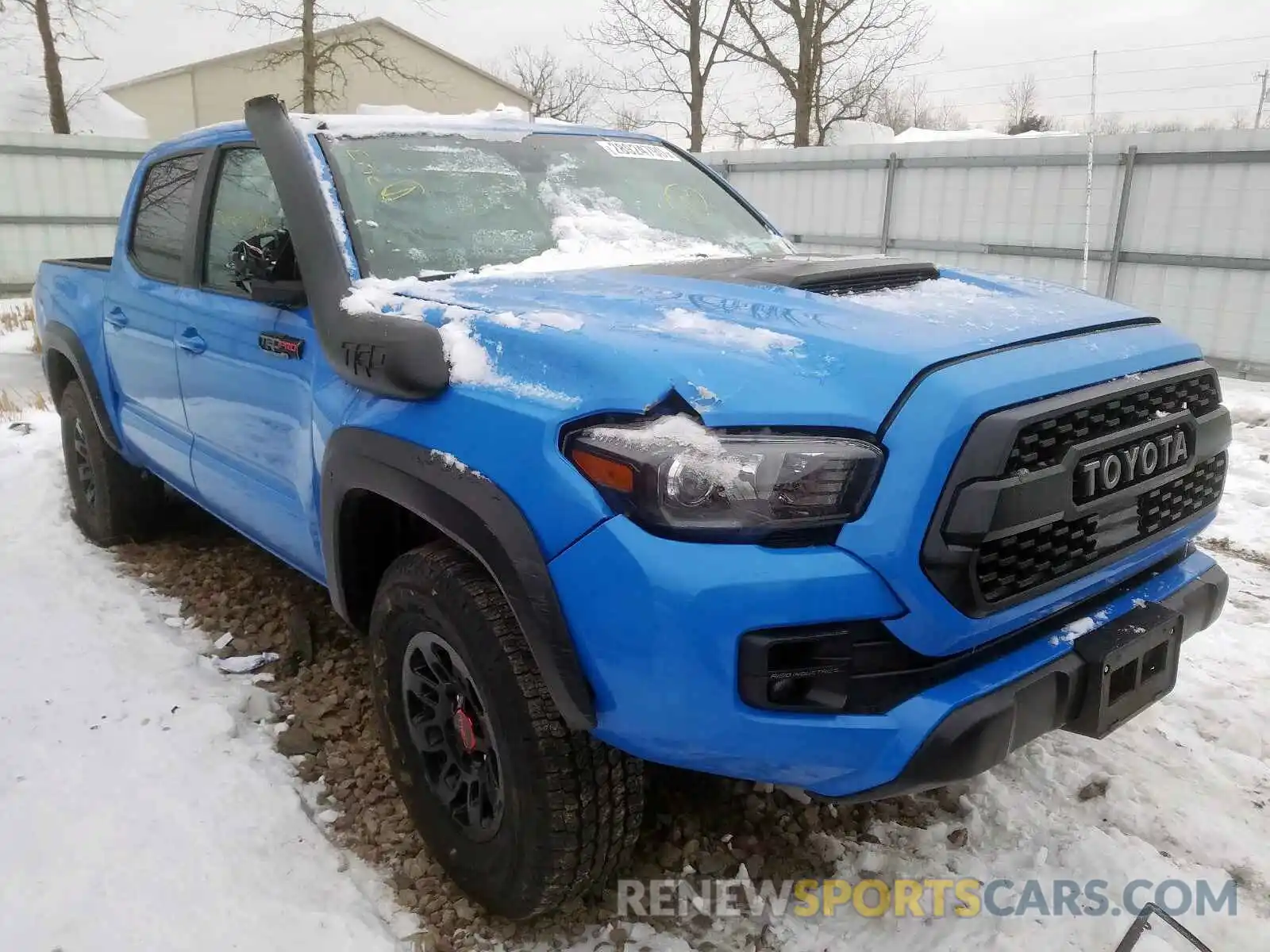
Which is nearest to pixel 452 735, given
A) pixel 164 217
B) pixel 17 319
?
pixel 164 217

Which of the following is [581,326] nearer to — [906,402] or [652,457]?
[652,457]

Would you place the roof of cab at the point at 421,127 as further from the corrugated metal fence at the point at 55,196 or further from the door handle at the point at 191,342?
the corrugated metal fence at the point at 55,196

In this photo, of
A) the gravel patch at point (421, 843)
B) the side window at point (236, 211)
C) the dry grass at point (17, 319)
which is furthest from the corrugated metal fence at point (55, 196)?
the gravel patch at point (421, 843)

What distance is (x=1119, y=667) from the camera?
1.88m

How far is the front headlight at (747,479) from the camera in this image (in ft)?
5.32

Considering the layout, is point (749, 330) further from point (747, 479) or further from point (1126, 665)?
point (1126, 665)

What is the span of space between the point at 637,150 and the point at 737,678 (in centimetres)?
242

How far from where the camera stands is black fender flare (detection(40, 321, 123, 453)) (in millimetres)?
4129

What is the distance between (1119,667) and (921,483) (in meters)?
0.68

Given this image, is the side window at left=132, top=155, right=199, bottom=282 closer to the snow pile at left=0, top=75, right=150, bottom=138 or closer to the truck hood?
the truck hood

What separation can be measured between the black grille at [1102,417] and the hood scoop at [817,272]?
63 cm

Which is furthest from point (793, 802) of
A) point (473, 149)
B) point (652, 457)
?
point (473, 149)

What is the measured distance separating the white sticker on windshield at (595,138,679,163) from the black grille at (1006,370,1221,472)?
6.53ft

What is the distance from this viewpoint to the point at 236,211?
10.5 ft
